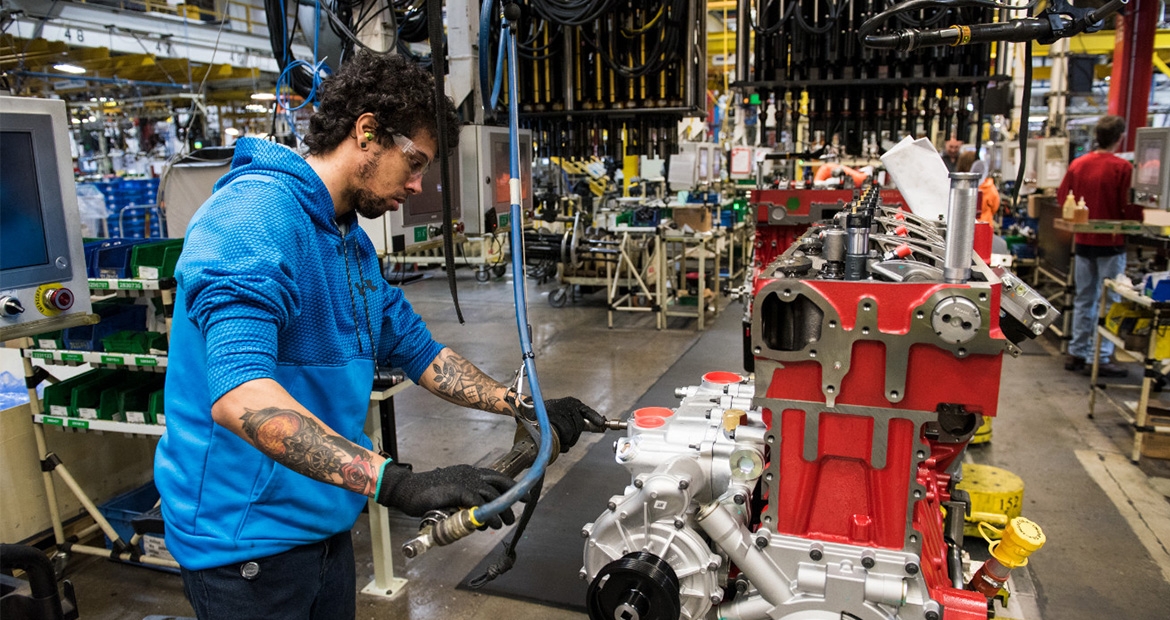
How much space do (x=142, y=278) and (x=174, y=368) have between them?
1.75 metres

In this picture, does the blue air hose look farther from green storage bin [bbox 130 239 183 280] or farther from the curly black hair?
green storage bin [bbox 130 239 183 280]

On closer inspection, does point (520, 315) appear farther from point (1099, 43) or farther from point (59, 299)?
point (1099, 43)

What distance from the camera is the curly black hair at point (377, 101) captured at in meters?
1.39

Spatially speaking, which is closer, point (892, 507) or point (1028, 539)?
point (892, 507)

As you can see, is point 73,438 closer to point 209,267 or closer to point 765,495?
point 209,267

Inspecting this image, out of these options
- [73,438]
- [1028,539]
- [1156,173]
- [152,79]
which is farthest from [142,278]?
[152,79]

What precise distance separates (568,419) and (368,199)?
646mm

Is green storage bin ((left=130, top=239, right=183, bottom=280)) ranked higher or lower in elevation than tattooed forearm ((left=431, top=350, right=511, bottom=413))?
higher

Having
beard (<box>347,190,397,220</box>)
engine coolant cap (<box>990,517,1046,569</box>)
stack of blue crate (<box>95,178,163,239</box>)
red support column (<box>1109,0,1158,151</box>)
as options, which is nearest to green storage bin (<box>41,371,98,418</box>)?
beard (<box>347,190,397,220</box>)

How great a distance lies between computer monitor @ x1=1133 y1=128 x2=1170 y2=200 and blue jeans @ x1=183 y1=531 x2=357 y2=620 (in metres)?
5.00

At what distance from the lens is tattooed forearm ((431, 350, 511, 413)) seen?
5.81 ft

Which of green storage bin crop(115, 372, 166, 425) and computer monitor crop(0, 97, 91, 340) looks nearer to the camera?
computer monitor crop(0, 97, 91, 340)

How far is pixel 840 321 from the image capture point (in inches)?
61.8

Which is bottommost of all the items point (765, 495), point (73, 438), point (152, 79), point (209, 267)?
point (73, 438)
